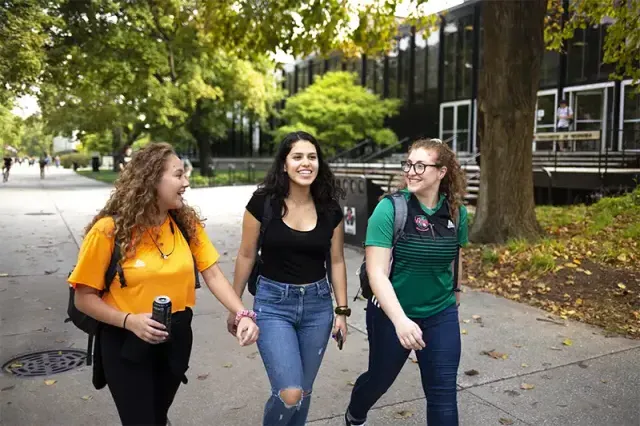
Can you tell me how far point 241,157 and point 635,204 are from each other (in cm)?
4175

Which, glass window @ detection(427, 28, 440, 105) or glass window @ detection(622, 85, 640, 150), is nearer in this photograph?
glass window @ detection(622, 85, 640, 150)

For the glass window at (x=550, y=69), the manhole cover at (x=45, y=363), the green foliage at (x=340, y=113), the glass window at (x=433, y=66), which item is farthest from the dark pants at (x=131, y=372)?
the glass window at (x=433, y=66)

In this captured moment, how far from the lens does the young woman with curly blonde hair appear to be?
8.29ft

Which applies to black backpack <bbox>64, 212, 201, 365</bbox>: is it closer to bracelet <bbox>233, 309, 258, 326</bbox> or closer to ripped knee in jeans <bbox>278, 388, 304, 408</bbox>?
bracelet <bbox>233, 309, 258, 326</bbox>

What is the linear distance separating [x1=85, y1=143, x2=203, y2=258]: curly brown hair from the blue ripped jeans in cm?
62

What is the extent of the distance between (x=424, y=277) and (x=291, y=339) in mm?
750

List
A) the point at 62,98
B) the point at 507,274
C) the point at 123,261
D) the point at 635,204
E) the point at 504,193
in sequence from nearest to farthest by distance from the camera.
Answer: the point at 123,261, the point at 507,274, the point at 504,193, the point at 635,204, the point at 62,98

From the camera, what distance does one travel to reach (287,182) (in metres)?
3.36

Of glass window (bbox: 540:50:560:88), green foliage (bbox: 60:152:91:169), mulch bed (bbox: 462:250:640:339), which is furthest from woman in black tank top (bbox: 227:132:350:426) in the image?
green foliage (bbox: 60:152:91:169)

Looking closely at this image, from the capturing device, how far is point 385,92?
34656mm

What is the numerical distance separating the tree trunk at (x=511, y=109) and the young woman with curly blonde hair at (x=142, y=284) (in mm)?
7569

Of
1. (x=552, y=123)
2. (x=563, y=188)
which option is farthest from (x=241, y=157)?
(x=563, y=188)

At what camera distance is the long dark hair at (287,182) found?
10.9 ft

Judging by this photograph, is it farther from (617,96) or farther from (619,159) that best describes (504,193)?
(617,96)
